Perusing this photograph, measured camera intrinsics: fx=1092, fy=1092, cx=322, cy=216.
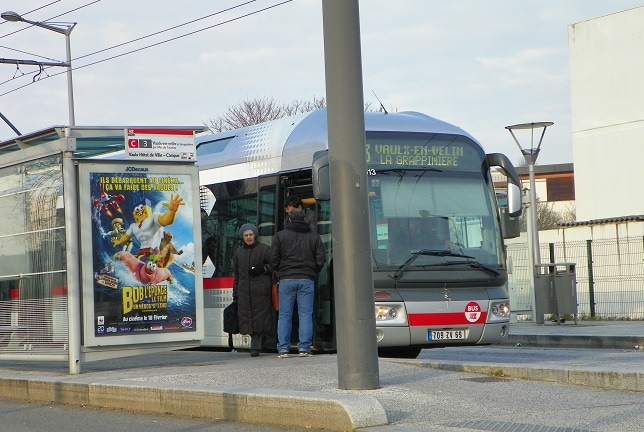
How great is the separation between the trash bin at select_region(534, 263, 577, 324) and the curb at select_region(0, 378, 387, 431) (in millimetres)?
13699

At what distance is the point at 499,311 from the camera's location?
13.8m

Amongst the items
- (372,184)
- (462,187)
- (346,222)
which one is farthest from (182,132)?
(346,222)

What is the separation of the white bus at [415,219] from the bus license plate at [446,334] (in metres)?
0.01

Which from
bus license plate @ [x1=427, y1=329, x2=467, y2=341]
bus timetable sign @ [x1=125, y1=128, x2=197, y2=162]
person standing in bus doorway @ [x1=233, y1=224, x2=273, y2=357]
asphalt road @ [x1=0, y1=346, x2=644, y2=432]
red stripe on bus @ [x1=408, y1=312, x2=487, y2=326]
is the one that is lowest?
asphalt road @ [x1=0, y1=346, x2=644, y2=432]

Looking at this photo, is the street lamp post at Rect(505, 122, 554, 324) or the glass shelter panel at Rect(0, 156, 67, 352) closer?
the glass shelter panel at Rect(0, 156, 67, 352)

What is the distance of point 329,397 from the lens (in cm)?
827

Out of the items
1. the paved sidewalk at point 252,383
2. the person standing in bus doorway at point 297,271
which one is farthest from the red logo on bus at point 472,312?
the person standing in bus doorway at point 297,271

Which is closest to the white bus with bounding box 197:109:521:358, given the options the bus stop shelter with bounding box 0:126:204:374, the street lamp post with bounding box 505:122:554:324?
the bus stop shelter with bounding box 0:126:204:374

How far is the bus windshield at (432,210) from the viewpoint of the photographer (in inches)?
524

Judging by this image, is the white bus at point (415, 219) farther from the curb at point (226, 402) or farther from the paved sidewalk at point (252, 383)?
the curb at point (226, 402)

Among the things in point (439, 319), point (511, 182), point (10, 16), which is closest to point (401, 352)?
point (439, 319)

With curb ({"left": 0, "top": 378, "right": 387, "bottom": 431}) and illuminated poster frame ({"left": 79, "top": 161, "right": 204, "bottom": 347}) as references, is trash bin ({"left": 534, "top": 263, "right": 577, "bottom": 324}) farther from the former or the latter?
curb ({"left": 0, "top": 378, "right": 387, "bottom": 431})

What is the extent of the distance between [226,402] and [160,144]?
4.77 m

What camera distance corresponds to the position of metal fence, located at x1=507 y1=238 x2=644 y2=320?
25.5 m
